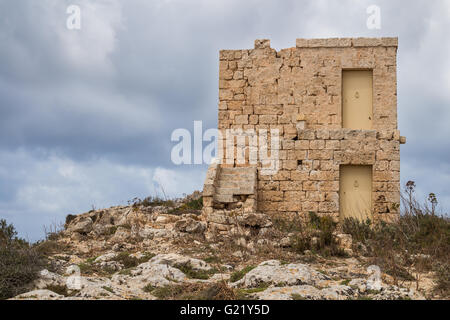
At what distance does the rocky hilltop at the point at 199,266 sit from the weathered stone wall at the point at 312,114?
5.34ft

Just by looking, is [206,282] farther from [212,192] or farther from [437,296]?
[212,192]

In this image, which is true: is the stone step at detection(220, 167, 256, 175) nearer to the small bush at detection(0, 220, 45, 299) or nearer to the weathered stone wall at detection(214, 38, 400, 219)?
the weathered stone wall at detection(214, 38, 400, 219)

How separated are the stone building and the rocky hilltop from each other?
1.54m

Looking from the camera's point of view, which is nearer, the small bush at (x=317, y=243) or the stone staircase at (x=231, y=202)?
the small bush at (x=317, y=243)

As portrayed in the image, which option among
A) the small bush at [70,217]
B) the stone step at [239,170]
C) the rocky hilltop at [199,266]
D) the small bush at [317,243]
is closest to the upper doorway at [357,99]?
the stone step at [239,170]

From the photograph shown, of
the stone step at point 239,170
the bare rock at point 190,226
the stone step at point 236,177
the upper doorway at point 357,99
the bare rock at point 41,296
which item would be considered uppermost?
the upper doorway at point 357,99

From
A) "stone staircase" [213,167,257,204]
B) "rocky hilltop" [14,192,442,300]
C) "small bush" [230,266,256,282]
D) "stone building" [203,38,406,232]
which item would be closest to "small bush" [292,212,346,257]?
"rocky hilltop" [14,192,442,300]

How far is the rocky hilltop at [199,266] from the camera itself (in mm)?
5965

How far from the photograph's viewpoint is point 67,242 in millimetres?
10383

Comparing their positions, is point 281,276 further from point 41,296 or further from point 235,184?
point 235,184

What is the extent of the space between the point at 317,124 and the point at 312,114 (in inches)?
12.2

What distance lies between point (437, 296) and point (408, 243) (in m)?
3.09

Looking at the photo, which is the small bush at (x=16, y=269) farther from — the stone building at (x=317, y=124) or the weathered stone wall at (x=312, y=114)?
the weathered stone wall at (x=312, y=114)
